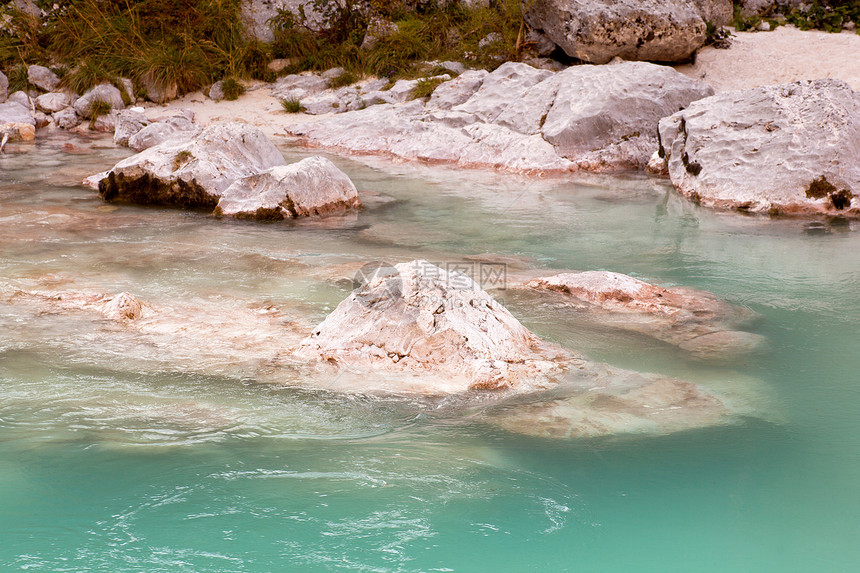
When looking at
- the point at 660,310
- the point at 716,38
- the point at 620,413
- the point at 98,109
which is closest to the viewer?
the point at 620,413

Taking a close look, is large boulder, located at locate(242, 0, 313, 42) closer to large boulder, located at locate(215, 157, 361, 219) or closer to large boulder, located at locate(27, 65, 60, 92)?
large boulder, located at locate(27, 65, 60, 92)

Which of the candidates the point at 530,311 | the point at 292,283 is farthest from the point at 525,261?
the point at 292,283

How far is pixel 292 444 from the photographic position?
2.88m

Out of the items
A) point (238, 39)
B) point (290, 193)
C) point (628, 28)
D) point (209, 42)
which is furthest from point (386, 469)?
point (238, 39)

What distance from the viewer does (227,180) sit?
746 cm

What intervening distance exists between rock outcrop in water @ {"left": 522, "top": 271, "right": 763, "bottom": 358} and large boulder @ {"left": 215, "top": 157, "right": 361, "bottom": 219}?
9.15 feet

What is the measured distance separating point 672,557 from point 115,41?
523 inches

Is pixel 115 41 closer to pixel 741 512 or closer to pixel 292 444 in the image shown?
pixel 292 444

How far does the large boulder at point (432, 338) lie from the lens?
3.32 meters

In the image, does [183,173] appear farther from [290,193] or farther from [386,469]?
[386,469]

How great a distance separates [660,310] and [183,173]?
4694 millimetres

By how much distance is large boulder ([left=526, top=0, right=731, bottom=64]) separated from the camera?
36.7 ft

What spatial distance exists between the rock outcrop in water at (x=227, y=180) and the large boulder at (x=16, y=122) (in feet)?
15.4

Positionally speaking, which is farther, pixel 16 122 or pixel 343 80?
pixel 343 80
